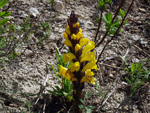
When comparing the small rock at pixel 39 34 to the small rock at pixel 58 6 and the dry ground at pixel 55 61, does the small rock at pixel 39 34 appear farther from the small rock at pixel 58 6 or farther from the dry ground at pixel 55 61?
the small rock at pixel 58 6

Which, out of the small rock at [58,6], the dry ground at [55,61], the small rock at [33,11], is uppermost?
the small rock at [58,6]

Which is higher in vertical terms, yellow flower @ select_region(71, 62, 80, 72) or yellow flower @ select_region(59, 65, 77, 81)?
yellow flower @ select_region(71, 62, 80, 72)

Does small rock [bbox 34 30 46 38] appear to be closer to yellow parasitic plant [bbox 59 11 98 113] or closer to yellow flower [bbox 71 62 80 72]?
yellow parasitic plant [bbox 59 11 98 113]

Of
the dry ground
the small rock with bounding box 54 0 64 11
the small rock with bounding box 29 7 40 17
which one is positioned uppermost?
the small rock with bounding box 54 0 64 11

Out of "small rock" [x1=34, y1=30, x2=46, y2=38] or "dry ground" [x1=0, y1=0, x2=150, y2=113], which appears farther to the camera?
"small rock" [x1=34, y1=30, x2=46, y2=38]

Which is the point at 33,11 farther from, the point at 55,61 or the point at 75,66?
the point at 75,66

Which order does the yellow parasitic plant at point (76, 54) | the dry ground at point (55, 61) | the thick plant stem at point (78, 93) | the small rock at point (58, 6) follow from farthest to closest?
the small rock at point (58, 6), the dry ground at point (55, 61), the thick plant stem at point (78, 93), the yellow parasitic plant at point (76, 54)

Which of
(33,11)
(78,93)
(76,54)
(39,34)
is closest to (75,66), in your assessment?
(76,54)

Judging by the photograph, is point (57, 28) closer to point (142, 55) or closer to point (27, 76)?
point (27, 76)

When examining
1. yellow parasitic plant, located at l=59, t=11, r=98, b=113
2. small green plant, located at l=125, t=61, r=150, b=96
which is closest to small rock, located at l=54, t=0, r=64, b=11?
small green plant, located at l=125, t=61, r=150, b=96

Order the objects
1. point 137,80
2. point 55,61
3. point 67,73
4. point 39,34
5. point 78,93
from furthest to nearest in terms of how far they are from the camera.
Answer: point 39,34 → point 55,61 → point 137,80 → point 78,93 → point 67,73

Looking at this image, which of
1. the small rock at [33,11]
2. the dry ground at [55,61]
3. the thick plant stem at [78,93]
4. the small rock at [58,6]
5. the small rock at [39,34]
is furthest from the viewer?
the small rock at [58,6]

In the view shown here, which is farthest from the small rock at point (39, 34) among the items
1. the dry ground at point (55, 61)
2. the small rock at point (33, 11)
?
the small rock at point (33, 11)
